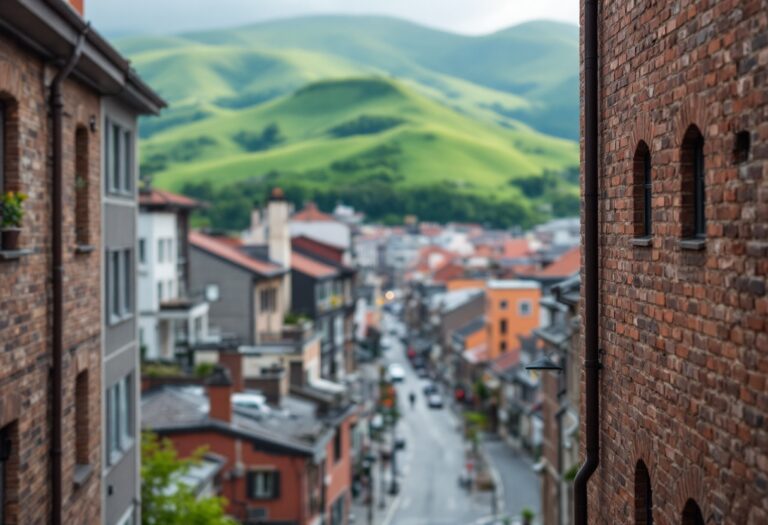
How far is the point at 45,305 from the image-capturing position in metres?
15.8

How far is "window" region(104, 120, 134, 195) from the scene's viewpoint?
71.5ft

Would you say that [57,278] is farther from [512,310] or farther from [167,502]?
[512,310]

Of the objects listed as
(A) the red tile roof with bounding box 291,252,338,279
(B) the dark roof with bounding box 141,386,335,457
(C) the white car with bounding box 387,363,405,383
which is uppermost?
(A) the red tile roof with bounding box 291,252,338,279

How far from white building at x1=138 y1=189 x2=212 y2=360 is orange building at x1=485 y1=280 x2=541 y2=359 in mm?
35795

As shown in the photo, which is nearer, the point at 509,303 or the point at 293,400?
the point at 293,400

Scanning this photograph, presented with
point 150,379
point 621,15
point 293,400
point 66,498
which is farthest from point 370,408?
point 621,15

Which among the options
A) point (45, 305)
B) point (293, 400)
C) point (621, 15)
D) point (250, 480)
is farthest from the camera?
point (293, 400)

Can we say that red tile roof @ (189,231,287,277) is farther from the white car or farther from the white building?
the white car

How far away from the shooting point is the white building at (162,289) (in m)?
57.2

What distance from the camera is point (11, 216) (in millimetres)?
13812

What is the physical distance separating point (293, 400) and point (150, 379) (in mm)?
9780

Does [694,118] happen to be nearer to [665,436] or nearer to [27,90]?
[665,436]

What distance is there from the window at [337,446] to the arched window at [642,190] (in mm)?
39825

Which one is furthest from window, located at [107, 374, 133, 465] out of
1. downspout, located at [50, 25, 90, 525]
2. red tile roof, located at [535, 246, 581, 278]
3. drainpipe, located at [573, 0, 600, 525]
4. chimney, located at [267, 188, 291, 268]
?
chimney, located at [267, 188, 291, 268]
